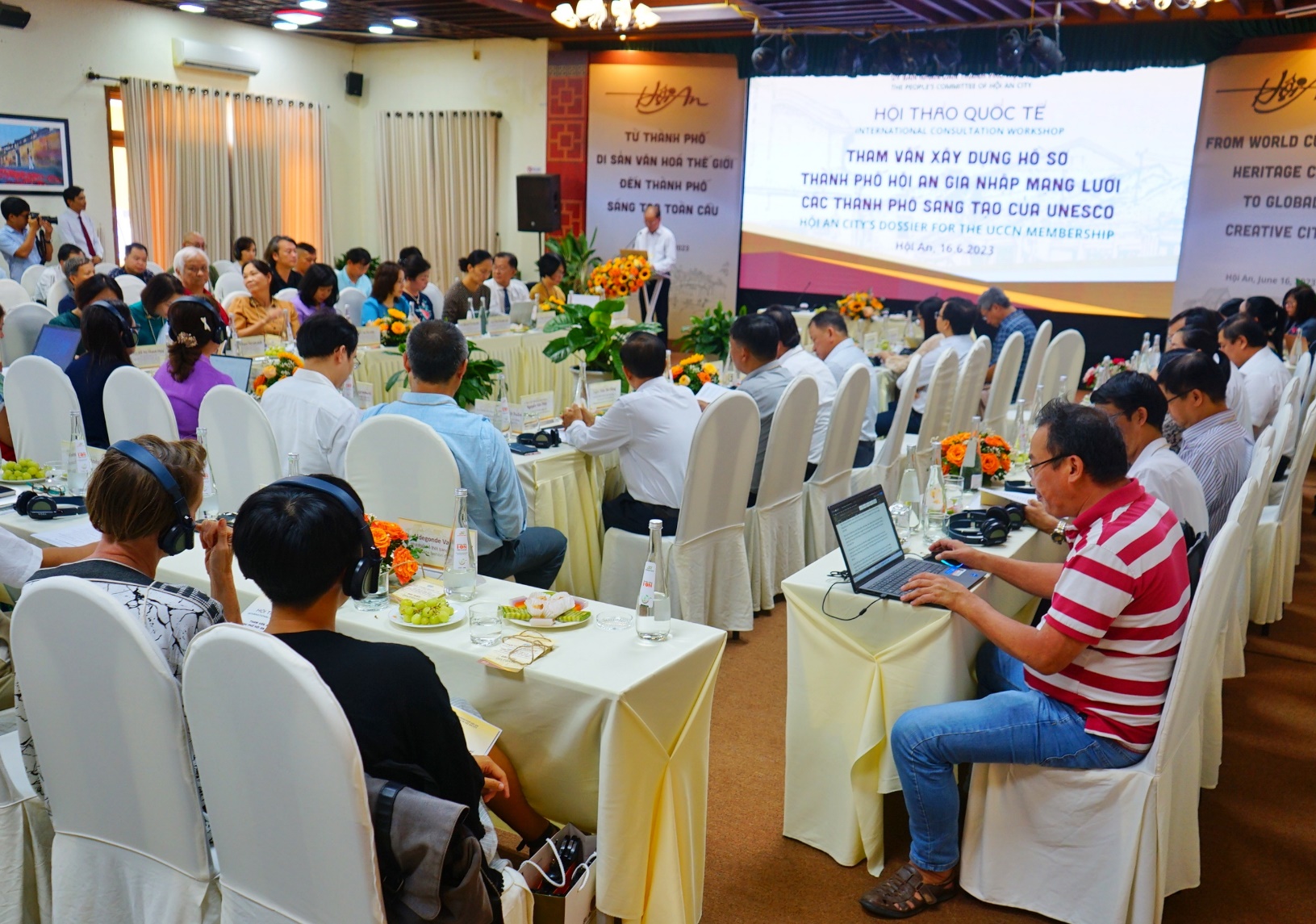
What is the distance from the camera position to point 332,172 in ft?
41.3

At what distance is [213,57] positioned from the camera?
35.2ft

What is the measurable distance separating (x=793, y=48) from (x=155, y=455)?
829 centimetres

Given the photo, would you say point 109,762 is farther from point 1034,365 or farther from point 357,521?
point 1034,365

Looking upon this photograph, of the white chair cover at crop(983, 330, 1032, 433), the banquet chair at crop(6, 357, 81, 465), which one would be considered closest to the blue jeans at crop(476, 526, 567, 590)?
the banquet chair at crop(6, 357, 81, 465)

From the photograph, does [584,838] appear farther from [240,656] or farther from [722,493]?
[722,493]

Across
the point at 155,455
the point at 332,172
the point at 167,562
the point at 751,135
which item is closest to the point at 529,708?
the point at 155,455

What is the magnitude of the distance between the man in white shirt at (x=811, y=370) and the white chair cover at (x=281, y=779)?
3.30 meters

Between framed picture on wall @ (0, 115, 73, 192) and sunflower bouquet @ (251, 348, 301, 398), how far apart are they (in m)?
6.09

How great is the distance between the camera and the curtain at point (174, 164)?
Result: 33.7ft

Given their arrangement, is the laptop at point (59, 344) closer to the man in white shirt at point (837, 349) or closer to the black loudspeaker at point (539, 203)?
the man in white shirt at point (837, 349)

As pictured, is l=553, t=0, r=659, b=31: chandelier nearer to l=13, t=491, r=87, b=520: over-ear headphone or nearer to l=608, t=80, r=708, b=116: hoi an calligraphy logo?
l=608, t=80, r=708, b=116: hoi an calligraphy logo

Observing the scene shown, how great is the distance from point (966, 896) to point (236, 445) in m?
2.69

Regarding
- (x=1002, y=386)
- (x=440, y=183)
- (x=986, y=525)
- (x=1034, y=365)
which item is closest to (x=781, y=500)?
(x=986, y=525)

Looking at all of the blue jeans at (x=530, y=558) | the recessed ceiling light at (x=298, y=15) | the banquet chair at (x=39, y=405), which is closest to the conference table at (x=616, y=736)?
the blue jeans at (x=530, y=558)
